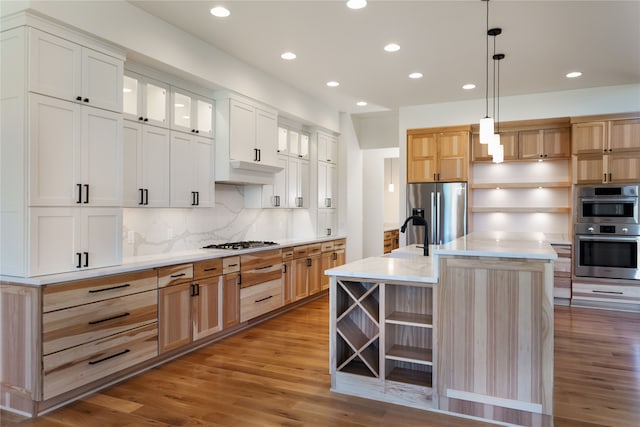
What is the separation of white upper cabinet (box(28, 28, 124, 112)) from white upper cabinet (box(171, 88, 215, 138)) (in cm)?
77

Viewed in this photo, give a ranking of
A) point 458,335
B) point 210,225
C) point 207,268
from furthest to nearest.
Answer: point 210,225, point 207,268, point 458,335

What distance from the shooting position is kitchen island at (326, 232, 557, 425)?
8.13 ft

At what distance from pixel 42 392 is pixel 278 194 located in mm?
3607

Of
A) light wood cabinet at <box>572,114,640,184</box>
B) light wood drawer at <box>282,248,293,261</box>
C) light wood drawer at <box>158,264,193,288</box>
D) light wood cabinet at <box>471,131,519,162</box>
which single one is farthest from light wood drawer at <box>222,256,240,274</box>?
light wood cabinet at <box>572,114,640,184</box>

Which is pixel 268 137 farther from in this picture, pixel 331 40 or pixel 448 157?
pixel 448 157

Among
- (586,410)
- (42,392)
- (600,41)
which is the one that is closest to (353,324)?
(586,410)

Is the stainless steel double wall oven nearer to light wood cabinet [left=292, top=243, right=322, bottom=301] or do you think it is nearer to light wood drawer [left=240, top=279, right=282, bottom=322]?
light wood cabinet [left=292, top=243, right=322, bottom=301]

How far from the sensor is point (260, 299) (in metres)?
4.75

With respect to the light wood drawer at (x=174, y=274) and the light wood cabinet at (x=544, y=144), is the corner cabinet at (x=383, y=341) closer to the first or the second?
the light wood drawer at (x=174, y=274)

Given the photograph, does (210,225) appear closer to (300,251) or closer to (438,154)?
(300,251)

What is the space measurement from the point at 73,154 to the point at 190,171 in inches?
52.7

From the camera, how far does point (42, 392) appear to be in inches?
103

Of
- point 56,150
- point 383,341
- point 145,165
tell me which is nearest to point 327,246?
point 145,165

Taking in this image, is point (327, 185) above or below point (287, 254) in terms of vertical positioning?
above
